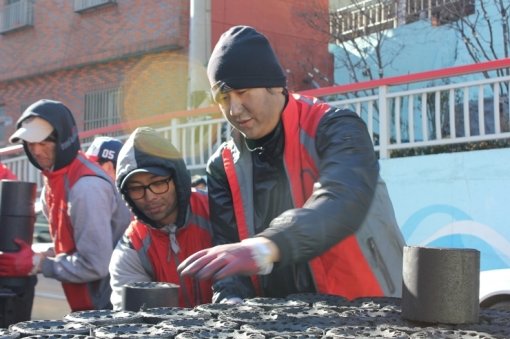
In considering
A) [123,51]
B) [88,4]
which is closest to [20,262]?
[123,51]

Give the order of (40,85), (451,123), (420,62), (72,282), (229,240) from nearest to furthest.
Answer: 1. (229,240)
2. (72,282)
3. (451,123)
4. (420,62)
5. (40,85)

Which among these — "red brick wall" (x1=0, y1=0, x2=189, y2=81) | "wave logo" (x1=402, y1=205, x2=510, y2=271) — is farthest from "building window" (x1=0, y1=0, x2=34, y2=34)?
"wave logo" (x1=402, y1=205, x2=510, y2=271)

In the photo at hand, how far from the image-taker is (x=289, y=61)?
1441cm

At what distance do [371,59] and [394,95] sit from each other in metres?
6.45

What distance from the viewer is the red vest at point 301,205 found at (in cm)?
240

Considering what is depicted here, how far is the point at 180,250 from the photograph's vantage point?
2732 mm

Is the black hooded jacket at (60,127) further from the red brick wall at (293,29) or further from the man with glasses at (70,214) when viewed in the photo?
the red brick wall at (293,29)

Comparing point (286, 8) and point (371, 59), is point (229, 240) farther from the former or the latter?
point (286, 8)

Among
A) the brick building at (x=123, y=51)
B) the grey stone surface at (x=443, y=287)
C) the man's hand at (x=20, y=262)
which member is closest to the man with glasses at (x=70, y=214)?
the man's hand at (x=20, y=262)

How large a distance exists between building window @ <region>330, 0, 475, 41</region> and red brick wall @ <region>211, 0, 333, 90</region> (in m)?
0.40

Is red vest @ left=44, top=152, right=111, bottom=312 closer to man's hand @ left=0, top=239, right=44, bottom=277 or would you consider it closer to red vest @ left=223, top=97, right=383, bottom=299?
man's hand @ left=0, top=239, right=44, bottom=277

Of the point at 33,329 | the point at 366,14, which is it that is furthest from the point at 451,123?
the point at 366,14

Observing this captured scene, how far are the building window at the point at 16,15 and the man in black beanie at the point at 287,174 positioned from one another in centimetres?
1415

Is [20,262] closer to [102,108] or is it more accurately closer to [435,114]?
[435,114]
